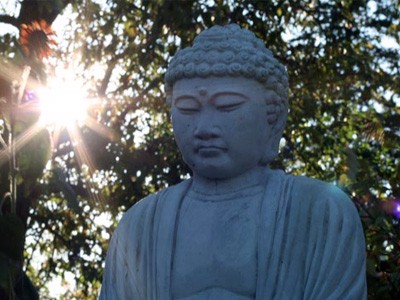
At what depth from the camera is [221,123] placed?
21.6ft

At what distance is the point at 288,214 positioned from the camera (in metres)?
6.46

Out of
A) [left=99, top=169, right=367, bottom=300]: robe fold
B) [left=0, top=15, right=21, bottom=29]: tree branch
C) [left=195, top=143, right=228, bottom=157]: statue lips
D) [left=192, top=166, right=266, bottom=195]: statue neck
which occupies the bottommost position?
[left=99, top=169, right=367, bottom=300]: robe fold

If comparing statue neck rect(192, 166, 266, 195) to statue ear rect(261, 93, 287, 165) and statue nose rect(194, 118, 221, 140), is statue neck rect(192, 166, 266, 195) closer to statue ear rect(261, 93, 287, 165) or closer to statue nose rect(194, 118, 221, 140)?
statue ear rect(261, 93, 287, 165)

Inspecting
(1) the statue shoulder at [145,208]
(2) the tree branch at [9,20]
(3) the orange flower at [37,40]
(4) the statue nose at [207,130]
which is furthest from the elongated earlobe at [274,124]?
(2) the tree branch at [9,20]

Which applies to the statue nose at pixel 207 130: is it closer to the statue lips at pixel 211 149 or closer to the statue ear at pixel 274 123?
the statue lips at pixel 211 149

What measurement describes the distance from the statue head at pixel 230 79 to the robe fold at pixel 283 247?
1.00 ft

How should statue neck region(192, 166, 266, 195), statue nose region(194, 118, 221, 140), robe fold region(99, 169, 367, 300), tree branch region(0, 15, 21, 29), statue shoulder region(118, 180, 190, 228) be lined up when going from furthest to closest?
tree branch region(0, 15, 21, 29) → statue shoulder region(118, 180, 190, 228) → statue neck region(192, 166, 266, 195) → statue nose region(194, 118, 221, 140) → robe fold region(99, 169, 367, 300)

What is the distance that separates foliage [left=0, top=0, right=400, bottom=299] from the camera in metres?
16.0

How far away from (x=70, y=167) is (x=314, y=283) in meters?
10.3

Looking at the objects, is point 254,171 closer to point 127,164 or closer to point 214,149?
point 214,149

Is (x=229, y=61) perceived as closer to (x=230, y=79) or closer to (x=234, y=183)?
(x=230, y=79)

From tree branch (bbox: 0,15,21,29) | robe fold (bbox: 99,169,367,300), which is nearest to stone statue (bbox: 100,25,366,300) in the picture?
robe fold (bbox: 99,169,367,300)

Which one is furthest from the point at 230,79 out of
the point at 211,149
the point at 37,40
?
the point at 37,40

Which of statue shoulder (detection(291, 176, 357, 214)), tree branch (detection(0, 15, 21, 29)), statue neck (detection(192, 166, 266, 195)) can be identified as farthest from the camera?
tree branch (detection(0, 15, 21, 29))
